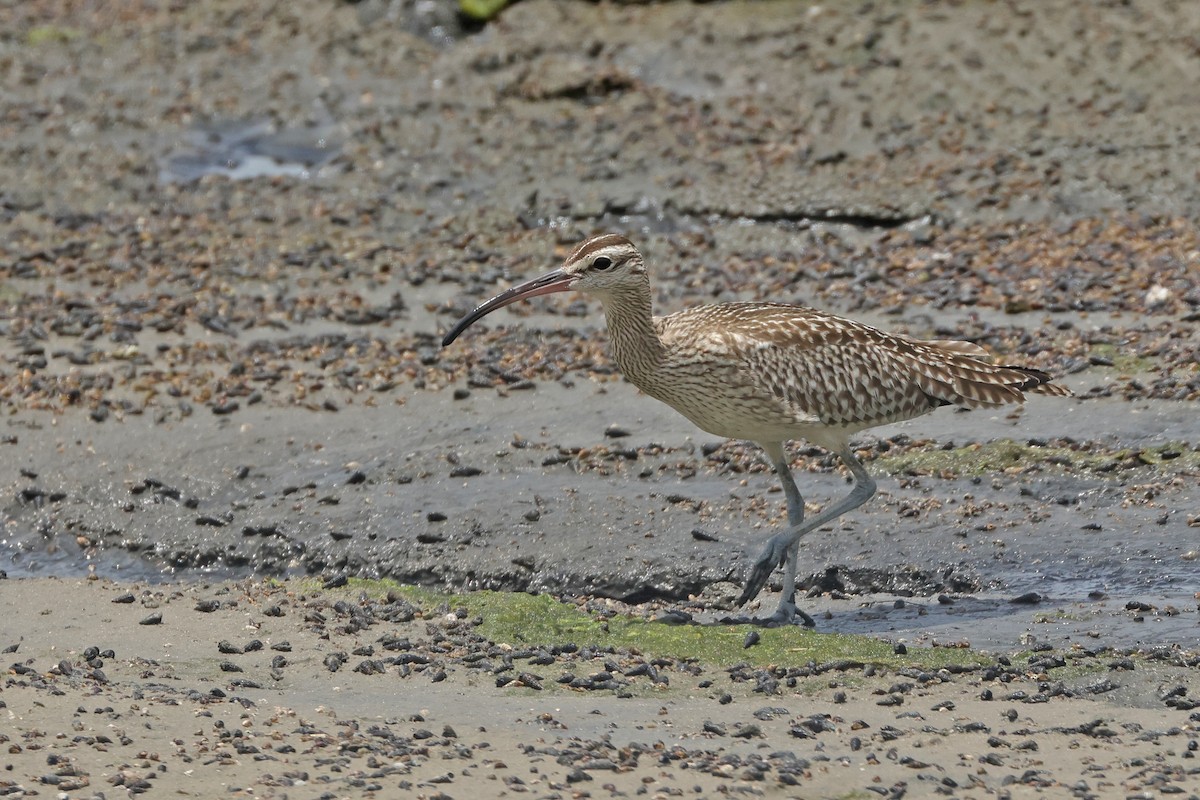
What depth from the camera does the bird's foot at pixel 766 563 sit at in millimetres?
8227

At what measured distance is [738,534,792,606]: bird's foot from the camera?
324 inches

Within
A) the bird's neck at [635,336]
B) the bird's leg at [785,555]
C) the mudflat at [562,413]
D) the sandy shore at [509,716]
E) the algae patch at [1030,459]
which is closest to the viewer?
the sandy shore at [509,716]

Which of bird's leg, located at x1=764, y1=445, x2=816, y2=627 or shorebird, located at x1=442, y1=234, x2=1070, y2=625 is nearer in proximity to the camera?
bird's leg, located at x1=764, y1=445, x2=816, y2=627

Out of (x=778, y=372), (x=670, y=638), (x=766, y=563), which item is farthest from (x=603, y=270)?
(x=670, y=638)

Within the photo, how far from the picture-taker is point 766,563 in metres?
8.23

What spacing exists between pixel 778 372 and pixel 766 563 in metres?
0.90

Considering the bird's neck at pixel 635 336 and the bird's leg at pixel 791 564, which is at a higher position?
the bird's neck at pixel 635 336

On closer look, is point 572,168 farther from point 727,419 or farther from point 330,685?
point 330,685

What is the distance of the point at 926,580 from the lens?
8.62m

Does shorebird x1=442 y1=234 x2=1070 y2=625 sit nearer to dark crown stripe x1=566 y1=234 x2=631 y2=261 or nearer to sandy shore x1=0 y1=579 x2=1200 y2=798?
dark crown stripe x1=566 y1=234 x2=631 y2=261

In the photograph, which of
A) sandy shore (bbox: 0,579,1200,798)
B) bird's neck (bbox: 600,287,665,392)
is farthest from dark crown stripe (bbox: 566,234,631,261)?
sandy shore (bbox: 0,579,1200,798)

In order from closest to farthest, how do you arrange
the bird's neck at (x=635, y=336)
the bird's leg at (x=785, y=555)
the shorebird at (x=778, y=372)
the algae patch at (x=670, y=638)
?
the algae patch at (x=670, y=638) → the bird's leg at (x=785, y=555) → the shorebird at (x=778, y=372) → the bird's neck at (x=635, y=336)

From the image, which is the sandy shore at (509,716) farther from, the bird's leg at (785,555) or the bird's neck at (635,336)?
the bird's neck at (635,336)

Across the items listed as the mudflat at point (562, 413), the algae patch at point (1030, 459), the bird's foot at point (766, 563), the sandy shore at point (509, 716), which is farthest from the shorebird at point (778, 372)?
the sandy shore at point (509, 716)
